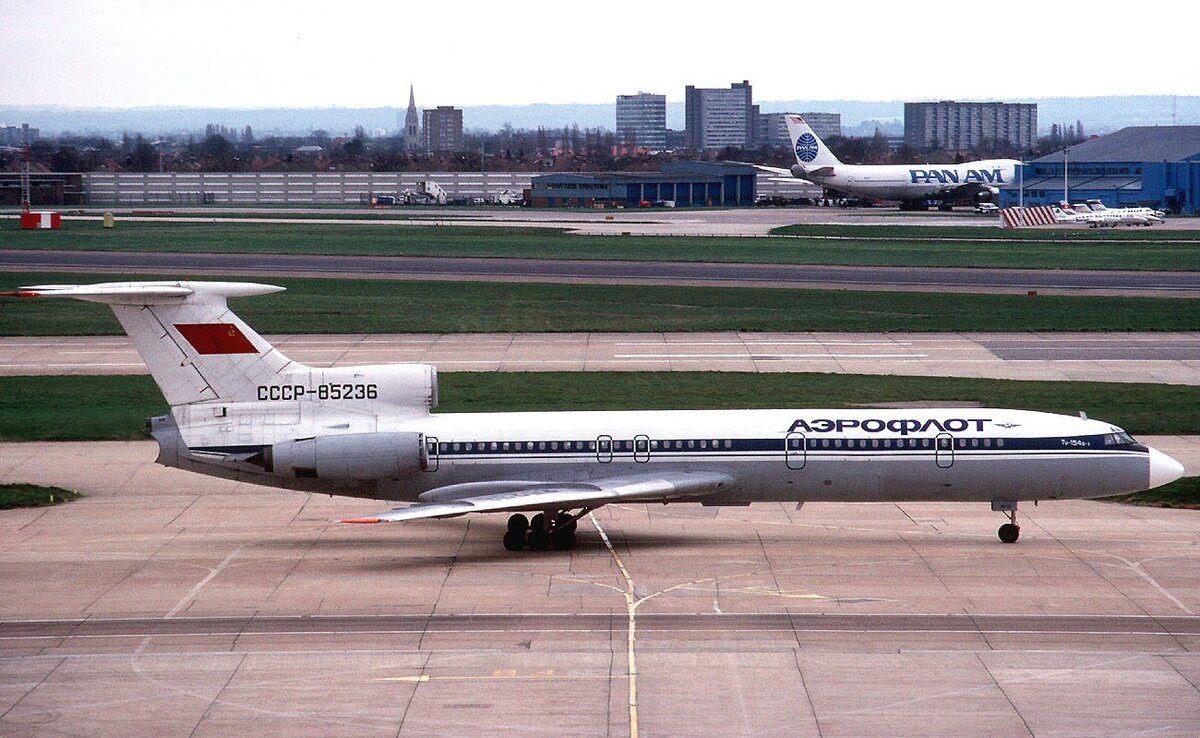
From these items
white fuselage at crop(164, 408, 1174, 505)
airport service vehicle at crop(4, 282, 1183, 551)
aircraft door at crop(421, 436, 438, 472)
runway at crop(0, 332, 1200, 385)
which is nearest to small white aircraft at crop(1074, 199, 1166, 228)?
runway at crop(0, 332, 1200, 385)

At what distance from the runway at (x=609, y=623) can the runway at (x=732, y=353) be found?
66.9ft

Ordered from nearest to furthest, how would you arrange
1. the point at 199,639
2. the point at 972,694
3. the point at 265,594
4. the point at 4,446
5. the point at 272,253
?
the point at 972,694, the point at 199,639, the point at 265,594, the point at 4,446, the point at 272,253

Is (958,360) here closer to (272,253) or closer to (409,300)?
(409,300)

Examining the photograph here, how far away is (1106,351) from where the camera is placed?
199 ft

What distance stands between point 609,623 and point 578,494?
4987 millimetres

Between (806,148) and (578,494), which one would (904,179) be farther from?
(578,494)

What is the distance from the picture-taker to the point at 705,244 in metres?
109

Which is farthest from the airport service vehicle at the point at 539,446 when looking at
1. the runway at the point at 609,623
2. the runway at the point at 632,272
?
the runway at the point at 632,272

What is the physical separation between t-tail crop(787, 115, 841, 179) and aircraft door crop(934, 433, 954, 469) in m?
121

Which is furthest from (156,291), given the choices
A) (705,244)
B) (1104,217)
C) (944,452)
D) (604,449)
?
(1104,217)

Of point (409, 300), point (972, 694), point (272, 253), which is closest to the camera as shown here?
point (972, 694)

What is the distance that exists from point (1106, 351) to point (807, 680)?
41.6 metres

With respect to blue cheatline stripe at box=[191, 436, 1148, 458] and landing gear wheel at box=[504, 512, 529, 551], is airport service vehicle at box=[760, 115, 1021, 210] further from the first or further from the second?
landing gear wheel at box=[504, 512, 529, 551]

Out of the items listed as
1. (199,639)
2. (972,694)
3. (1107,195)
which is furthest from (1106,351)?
(1107,195)
